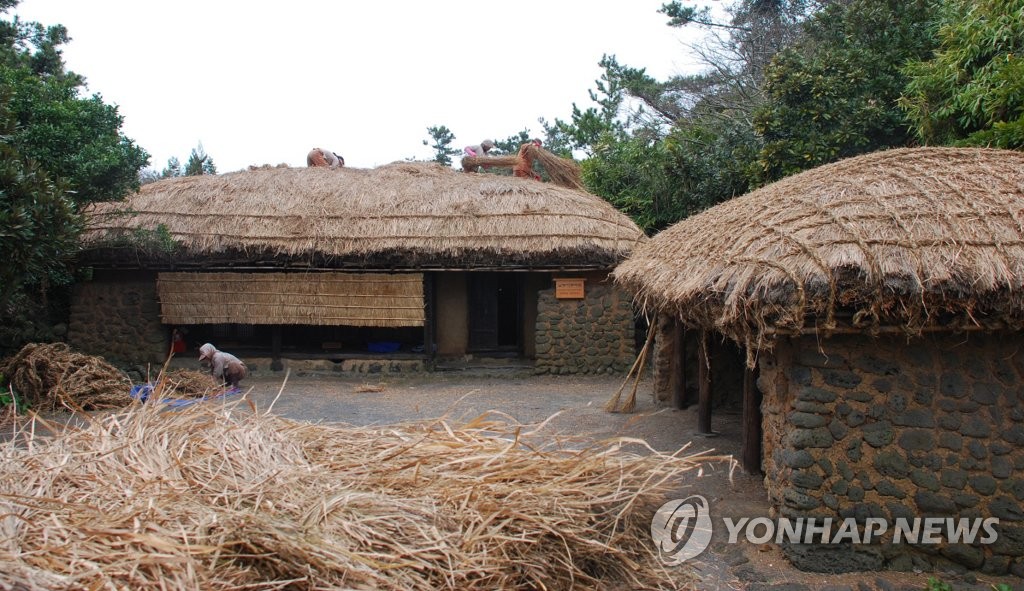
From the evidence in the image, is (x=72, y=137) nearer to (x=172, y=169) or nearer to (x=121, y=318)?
(x=121, y=318)

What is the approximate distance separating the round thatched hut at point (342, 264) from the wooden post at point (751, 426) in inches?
228

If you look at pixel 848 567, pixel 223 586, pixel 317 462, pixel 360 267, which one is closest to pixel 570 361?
pixel 360 267

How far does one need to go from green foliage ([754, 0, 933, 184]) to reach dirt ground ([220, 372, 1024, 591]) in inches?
172

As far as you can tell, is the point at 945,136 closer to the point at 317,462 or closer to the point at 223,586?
the point at 317,462

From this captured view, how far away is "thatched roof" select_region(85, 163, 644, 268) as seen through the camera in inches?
468

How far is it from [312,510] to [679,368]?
6.61 m

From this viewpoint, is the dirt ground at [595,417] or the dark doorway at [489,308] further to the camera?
the dark doorway at [489,308]

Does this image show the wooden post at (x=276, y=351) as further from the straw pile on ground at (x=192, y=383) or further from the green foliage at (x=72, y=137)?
the green foliage at (x=72, y=137)

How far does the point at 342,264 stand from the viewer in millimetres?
12242

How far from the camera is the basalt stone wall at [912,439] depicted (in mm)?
4668

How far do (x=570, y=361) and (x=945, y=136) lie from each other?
619 cm

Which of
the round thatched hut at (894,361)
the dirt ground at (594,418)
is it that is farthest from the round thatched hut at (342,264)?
the round thatched hut at (894,361)

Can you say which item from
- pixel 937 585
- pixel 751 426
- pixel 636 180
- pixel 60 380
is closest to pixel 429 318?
pixel 60 380

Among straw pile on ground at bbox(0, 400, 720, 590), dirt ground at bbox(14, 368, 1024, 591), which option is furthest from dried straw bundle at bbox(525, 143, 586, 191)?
straw pile on ground at bbox(0, 400, 720, 590)
